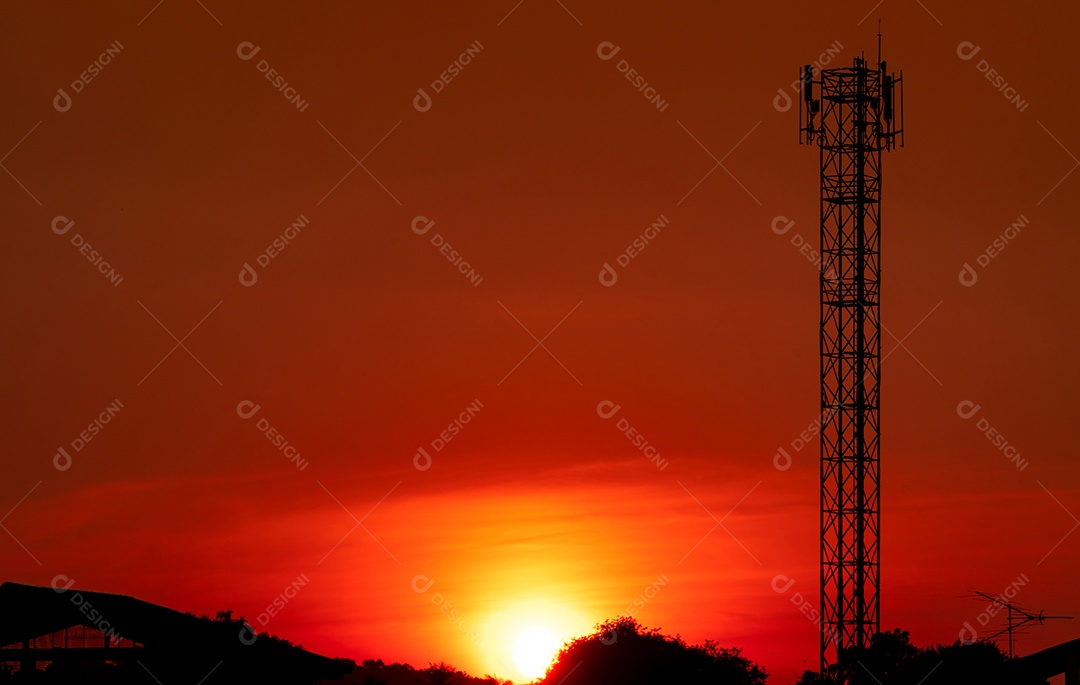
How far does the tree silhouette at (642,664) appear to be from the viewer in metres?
85.2

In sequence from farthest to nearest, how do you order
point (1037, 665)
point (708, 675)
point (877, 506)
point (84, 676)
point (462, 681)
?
point (462, 681) → point (708, 675) → point (877, 506) → point (1037, 665) → point (84, 676)

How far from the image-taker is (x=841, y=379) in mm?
66875

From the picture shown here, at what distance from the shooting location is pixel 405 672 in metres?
160

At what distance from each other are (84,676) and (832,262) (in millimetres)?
31934

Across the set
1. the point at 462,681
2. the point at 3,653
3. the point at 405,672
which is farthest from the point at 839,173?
the point at 405,672

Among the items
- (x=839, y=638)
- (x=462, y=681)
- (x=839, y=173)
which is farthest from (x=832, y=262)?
(x=462, y=681)

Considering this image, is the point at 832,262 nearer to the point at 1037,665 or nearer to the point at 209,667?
the point at 1037,665

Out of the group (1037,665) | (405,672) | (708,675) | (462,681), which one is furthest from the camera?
(405,672)

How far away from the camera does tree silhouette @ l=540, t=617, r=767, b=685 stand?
85188 millimetres

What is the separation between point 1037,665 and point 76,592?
31296 mm

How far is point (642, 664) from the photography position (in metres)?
86.1

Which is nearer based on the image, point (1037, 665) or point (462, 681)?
point (1037, 665)

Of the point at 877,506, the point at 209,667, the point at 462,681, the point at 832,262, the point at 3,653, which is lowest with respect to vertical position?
the point at 3,653

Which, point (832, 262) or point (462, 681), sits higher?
point (832, 262)
